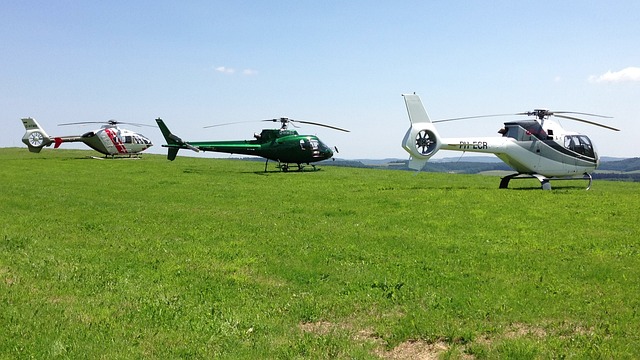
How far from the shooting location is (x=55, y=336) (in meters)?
6.99

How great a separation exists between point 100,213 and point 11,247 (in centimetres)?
544

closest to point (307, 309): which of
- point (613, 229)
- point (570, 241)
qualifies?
point (570, 241)

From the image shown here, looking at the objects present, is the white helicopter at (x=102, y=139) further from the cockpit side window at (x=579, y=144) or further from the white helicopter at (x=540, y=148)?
the cockpit side window at (x=579, y=144)

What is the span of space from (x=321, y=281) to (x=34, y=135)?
4788 centimetres

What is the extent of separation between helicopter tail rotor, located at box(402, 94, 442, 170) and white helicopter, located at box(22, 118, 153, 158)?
109ft

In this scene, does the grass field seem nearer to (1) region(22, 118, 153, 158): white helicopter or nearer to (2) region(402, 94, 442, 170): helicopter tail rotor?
(2) region(402, 94, 442, 170): helicopter tail rotor

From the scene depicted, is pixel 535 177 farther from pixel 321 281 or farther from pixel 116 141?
pixel 116 141

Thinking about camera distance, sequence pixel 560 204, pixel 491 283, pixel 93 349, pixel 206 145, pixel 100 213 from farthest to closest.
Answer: pixel 206 145, pixel 560 204, pixel 100 213, pixel 491 283, pixel 93 349

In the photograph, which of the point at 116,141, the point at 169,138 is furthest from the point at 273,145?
the point at 116,141

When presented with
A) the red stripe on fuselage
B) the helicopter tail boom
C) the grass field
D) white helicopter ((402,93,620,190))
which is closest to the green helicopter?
the helicopter tail boom

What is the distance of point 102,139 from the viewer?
47.8m

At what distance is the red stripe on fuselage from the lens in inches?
1903

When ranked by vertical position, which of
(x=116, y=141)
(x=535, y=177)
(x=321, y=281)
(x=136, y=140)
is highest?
(x=136, y=140)

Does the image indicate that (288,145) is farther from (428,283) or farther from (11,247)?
(428,283)
